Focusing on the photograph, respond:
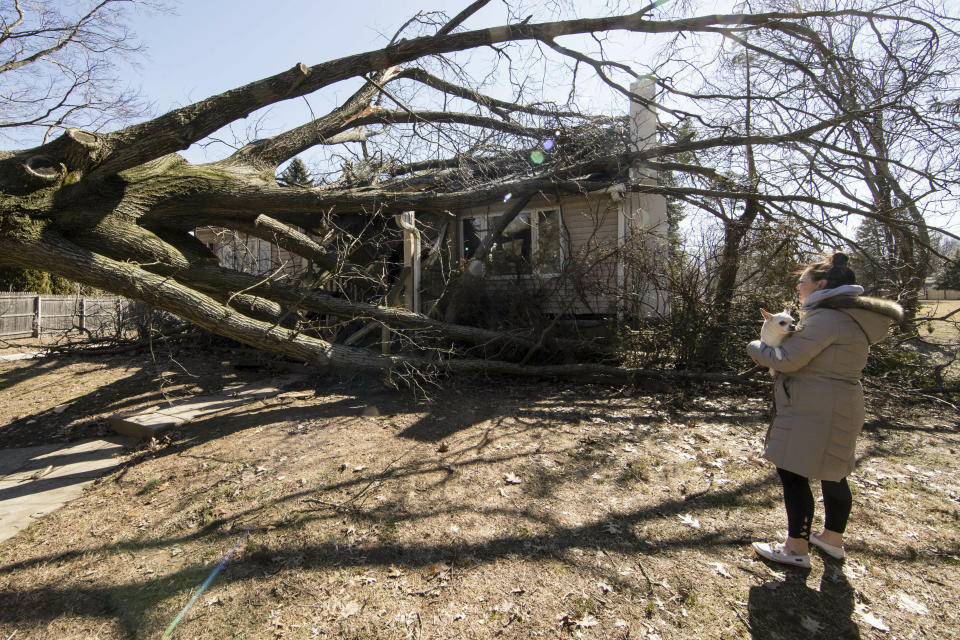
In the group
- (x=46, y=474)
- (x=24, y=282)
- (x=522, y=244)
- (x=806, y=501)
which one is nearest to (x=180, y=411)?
(x=46, y=474)

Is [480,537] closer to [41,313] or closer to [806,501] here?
[806,501]

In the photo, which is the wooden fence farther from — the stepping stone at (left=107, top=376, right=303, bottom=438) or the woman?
the woman

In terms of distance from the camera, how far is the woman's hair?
2.62 metres

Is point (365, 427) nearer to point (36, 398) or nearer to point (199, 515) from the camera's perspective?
point (199, 515)

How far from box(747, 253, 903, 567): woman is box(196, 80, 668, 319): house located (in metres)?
4.41

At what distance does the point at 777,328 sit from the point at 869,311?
0.43m

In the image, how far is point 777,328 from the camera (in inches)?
105

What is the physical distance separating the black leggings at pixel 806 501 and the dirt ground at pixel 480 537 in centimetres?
27

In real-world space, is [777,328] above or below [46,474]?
above

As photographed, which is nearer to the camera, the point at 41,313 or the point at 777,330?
the point at 777,330

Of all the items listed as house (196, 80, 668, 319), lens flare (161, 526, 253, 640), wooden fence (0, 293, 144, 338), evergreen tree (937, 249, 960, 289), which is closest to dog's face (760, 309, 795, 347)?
lens flare (161, 526, 253, 640)

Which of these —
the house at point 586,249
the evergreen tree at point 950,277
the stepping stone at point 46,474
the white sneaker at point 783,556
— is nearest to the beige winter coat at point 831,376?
the white sneaker at point 783,556

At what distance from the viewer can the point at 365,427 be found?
5391mm

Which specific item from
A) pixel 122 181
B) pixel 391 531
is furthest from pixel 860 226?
→ pixel 122 181
